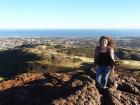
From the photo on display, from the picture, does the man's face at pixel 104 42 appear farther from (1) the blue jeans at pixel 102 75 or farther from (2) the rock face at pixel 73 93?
(2) the rock face at pixel 73 93

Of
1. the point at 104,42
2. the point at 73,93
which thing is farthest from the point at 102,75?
the point at 73,93

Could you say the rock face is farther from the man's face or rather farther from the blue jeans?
the man's face

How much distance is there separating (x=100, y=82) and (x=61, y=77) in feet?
12.1

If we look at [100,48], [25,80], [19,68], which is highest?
[100,48]

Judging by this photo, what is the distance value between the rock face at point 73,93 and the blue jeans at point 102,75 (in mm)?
357

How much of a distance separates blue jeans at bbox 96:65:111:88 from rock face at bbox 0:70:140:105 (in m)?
0.36

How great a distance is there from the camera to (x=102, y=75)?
18.4m

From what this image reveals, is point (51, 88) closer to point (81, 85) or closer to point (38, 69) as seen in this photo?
point (81, 85)

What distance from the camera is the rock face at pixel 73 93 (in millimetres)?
16000

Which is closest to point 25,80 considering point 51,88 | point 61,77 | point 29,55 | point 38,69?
point 61,77

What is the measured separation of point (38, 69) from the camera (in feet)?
450

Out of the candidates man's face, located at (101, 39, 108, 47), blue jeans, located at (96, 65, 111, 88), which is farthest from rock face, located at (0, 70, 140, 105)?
man's face, located at (101, 39, 108, 47)

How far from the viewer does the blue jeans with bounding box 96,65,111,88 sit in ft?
59.7

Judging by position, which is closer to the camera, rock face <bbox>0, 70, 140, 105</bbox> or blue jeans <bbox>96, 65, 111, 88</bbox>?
rock face <bbox>0, 70, 140, 105</bbox>
